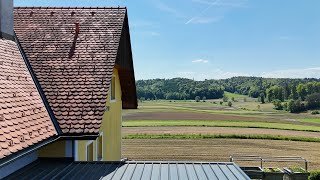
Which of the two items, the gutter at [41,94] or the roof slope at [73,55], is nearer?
the gutter at [41,94]

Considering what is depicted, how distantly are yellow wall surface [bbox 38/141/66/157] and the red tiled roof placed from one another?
543 mm

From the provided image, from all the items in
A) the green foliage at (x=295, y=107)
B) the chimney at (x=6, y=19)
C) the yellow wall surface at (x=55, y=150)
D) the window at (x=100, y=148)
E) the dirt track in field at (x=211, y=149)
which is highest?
the chimney at (x=6, y=19)

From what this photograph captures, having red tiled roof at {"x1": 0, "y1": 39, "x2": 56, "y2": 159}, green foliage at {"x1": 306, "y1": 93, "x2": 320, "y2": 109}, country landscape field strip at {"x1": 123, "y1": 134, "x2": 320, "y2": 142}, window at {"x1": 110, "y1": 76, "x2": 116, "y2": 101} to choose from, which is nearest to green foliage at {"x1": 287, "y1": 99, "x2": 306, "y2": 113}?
green foliage at {"x1": 306, "y1": 93, "x2": 320, "y2": 109}

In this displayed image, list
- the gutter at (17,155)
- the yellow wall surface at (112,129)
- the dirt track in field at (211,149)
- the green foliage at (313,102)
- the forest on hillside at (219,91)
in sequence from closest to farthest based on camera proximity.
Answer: the gutter at (17,155)
the yellow wall surface at (112,129)
the dirt track in field at (211,149)
the green foliage at (313,102)
the forest on hillside at (219,91)

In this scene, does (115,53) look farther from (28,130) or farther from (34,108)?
(28,130)

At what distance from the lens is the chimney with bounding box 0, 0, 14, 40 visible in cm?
844

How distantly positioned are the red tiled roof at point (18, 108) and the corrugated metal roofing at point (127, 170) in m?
0.69

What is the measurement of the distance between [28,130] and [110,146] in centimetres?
602

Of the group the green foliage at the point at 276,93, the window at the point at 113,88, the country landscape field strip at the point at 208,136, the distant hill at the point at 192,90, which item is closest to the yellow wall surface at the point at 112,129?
the window at the point at 113,88

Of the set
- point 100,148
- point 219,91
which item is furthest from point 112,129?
point 219,91

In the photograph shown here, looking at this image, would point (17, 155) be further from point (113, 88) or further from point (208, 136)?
point (208, 136)

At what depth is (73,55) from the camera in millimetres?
9031

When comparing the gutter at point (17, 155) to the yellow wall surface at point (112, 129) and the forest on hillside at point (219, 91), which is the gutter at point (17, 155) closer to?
the yellow wall surface at point (112, 129)

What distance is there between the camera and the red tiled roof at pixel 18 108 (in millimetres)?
5273
